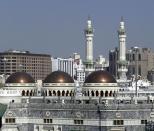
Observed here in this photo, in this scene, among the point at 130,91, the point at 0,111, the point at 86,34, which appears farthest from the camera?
the point at 86,34

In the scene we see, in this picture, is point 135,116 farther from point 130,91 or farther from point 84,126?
point 130,91

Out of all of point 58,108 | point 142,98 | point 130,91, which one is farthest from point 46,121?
point 130,91

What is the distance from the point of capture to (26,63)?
152625mm

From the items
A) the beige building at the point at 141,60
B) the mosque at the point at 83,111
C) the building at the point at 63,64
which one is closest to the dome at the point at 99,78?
the mosque at the point at 83,111

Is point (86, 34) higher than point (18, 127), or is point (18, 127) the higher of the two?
point (86, 34)

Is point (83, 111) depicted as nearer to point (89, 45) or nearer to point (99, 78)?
point (99, 78)

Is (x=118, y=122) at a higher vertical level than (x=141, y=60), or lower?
lower

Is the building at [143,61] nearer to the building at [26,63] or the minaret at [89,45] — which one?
the building at [26,63]

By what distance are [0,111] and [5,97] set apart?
2482mm

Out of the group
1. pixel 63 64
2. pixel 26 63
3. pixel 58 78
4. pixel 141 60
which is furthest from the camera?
pixel 63 64

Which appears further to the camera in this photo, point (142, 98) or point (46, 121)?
point (142, 98)

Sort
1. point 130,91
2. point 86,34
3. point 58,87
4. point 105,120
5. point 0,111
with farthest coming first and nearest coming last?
point 86,34, point 130,91, point 58,87, point 0,111, point 105,120

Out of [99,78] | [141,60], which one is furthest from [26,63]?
[99,78]

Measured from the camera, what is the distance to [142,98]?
51.9m
